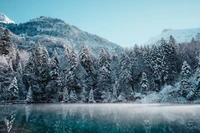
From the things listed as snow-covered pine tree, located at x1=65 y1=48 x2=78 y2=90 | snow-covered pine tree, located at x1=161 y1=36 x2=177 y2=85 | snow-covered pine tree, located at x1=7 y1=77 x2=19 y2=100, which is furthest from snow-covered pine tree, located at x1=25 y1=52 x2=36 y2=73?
snow-covered pine tree, located at x1=161 y1=36 x2=177 y2=85

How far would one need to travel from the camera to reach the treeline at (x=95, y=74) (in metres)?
58.8

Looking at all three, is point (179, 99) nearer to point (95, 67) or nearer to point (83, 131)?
point (95, 67)

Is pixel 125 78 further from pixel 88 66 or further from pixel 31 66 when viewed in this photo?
pixel 31 66

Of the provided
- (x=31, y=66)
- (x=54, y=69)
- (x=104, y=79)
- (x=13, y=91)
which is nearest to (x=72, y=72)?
(x=54, y=69)

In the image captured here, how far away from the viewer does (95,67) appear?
70.9m

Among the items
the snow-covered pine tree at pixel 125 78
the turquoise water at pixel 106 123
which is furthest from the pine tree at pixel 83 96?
the turquoise water at pixel 106 123

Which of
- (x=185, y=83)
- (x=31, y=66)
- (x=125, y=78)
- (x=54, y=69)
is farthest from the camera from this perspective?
(x=31, y=66)

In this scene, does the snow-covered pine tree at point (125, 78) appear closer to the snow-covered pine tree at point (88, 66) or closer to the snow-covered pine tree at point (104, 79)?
the snow-covered pine tree at point (104, 79)

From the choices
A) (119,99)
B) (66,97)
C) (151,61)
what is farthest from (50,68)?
(151,61)

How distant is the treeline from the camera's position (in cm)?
5884

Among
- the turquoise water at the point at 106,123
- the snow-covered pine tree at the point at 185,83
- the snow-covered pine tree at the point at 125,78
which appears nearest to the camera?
the turquoise water at the point at 106,123

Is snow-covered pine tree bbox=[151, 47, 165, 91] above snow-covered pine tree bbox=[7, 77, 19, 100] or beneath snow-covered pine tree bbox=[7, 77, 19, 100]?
above

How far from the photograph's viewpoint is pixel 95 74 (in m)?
68.8

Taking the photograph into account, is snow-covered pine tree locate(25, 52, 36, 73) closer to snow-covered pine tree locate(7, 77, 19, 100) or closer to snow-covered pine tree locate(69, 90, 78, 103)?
snow-covered pine tree locate(7, 77, 19, 100)
